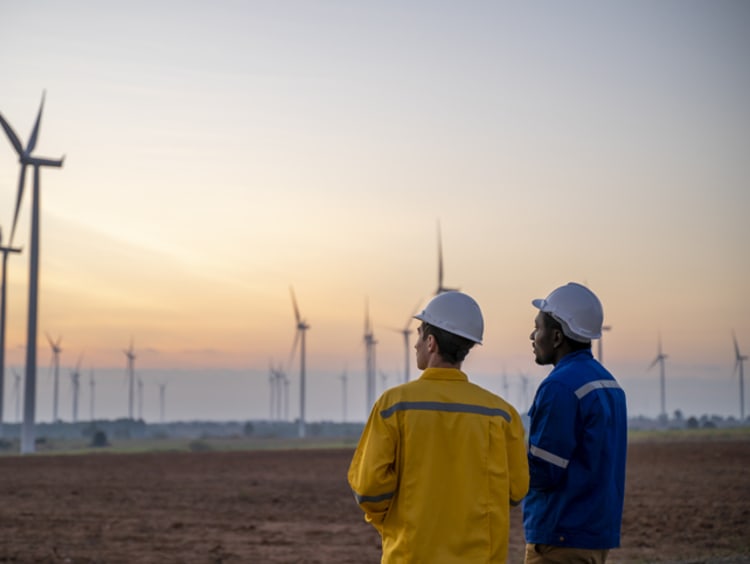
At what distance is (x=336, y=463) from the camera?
4703 centimetres

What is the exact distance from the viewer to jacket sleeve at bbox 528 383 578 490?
5.43m

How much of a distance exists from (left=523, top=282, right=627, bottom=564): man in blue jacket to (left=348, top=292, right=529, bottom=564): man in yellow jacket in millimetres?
666

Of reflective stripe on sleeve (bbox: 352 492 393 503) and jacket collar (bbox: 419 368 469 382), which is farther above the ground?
jacket collar (bbox: 419 368 469 382)

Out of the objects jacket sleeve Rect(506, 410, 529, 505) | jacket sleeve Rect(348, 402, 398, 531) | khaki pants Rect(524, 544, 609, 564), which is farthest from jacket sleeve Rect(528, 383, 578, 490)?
jacket sleeve Rect(348, 402, 398, 531)

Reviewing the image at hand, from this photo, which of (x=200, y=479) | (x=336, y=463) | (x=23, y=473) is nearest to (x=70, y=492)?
(x=200, y=479)

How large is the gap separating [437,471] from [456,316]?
0.75m

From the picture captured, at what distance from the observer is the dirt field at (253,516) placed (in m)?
16.9

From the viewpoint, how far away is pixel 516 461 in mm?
4941

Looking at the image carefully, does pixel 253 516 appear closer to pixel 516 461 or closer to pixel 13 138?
pixel 516 461

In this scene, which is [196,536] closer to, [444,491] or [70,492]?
[70,492]

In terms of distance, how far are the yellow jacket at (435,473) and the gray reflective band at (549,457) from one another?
643 millimetres

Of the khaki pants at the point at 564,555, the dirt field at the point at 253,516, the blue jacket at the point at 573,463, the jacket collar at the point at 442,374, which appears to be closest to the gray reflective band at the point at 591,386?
the blue jacket at the point at 573,463

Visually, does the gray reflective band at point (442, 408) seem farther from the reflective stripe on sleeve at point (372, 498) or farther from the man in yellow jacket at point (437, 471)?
the reflective stripe on sleeve at point (372, 498)

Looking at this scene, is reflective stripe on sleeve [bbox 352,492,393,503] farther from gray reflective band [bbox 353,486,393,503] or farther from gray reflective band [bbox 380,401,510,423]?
gray reflective band [bbox 380,401,510,423]
